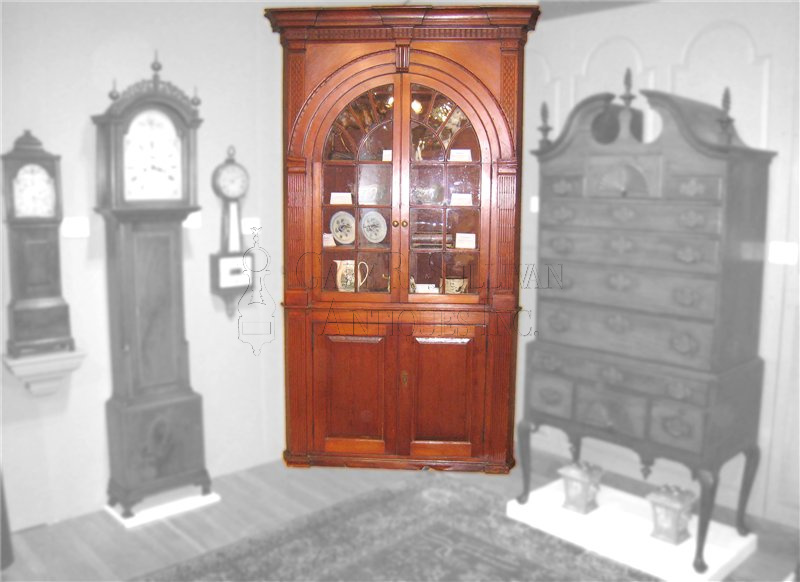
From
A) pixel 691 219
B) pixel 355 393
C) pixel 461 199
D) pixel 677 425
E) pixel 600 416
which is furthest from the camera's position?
pixel 600 416

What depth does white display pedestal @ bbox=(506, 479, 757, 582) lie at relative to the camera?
329 cm

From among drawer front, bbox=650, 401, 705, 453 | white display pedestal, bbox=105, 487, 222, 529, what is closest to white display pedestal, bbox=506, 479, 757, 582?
drawer front, bbox=650, 401, 705, 453

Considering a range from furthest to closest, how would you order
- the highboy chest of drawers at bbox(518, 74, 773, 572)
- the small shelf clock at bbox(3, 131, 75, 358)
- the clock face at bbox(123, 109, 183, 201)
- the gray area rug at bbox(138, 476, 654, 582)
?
the gray area rug at bbox(138, 476, 654, 582) → the clock face at bbox(123, 109, 183, 201) → the highboy chest of drawers at bbox(518, 74, 773, 572) → the small shelf clock at bbox(3, 131, 75, 358)

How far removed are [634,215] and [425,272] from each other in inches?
45.7

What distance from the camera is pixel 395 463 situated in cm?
263

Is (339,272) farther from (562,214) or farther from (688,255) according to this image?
(688,255)

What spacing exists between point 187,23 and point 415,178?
1443mm

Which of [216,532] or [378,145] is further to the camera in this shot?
[216,532]

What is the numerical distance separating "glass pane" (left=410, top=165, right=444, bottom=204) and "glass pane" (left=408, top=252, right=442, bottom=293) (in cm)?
18

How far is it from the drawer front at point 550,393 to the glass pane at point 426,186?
1464 millimetres

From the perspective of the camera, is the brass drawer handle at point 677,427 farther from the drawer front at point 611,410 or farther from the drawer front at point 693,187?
the drawer front at point 693,187

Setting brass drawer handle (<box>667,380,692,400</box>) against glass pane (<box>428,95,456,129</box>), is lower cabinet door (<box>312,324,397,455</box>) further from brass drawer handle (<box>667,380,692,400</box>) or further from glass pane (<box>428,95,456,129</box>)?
brass drawer handle (<box>667,380,692,400</box>)

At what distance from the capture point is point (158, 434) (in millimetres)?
3408

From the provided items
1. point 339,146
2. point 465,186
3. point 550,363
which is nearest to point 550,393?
point 550,363
